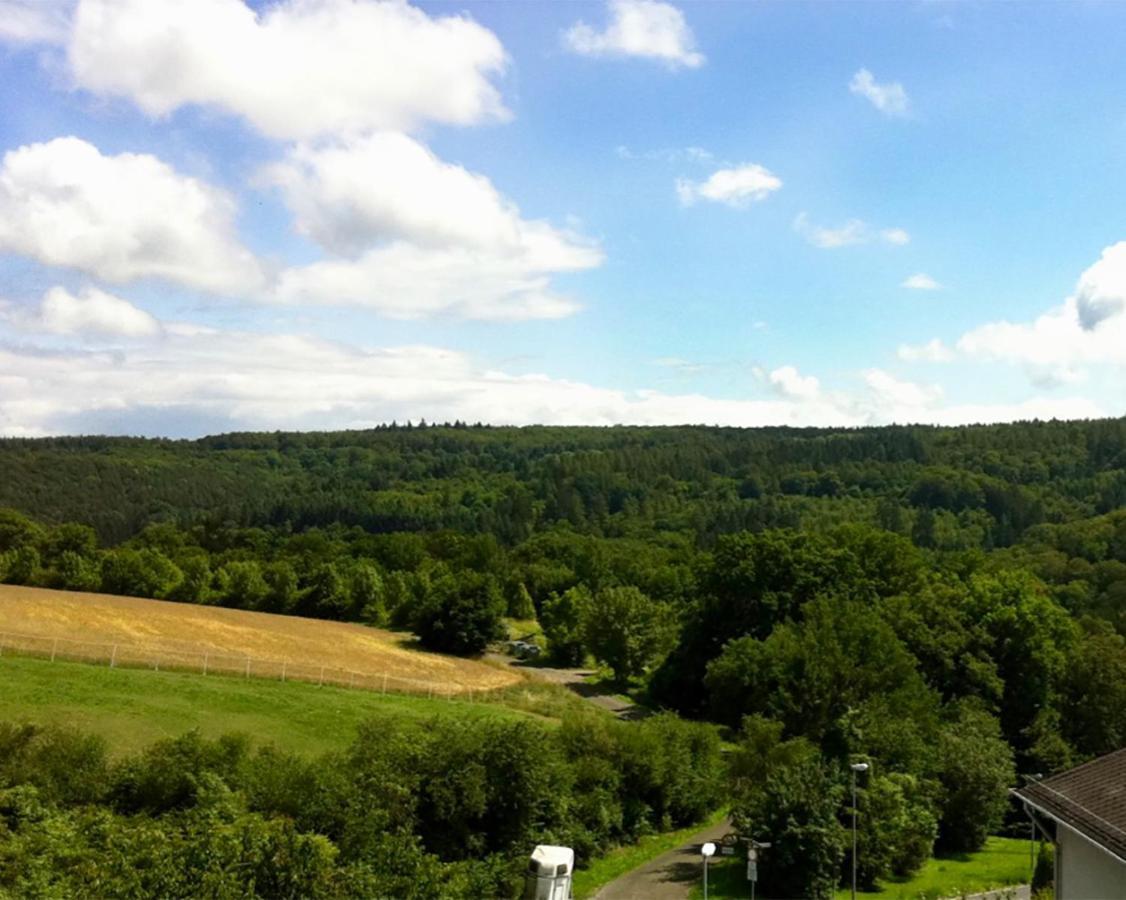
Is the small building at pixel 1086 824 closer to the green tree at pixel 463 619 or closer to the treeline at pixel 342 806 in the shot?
the treeline at pixel 342 806

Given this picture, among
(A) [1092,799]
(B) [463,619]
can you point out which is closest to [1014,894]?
(A) [1092,799]

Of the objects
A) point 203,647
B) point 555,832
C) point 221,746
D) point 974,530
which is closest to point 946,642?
point 555,832

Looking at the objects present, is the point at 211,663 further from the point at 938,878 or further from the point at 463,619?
the point at 938,878

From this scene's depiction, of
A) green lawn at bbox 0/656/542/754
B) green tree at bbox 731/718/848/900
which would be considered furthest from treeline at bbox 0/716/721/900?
green tree at bbox 731/718/848/900

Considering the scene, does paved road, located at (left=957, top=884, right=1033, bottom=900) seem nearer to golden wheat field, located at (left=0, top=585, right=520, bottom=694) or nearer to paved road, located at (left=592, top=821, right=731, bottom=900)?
paved road, located at (left=592, top=821, right=731, bottom=900)

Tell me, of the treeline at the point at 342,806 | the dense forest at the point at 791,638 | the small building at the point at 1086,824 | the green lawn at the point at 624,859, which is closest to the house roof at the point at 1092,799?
the small building at the point at 1086,824
